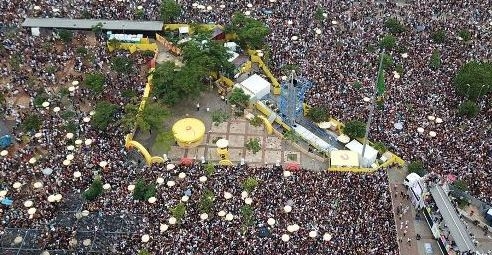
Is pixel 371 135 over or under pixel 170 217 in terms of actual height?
over

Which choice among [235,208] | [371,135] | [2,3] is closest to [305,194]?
[235,208]

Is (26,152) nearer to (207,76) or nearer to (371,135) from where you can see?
(207,76)

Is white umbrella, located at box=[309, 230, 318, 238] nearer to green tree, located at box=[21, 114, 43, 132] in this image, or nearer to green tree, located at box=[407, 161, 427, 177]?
green tree, located at box=[407, 161, 427, 177]

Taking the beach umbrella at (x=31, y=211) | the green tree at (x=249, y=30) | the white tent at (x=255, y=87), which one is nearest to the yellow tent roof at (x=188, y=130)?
the white tent at (x=255, y=87)

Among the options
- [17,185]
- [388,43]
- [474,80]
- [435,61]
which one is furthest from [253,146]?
[435,61]

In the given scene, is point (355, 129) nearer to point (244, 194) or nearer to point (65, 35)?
point (244, 194)

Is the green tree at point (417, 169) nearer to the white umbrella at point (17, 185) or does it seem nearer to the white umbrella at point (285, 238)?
the white umbrella at point (285, 238)

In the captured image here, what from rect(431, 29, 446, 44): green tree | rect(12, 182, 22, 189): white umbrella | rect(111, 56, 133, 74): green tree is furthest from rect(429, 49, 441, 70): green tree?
rect(12, 182, 22, 189): white umbrella
